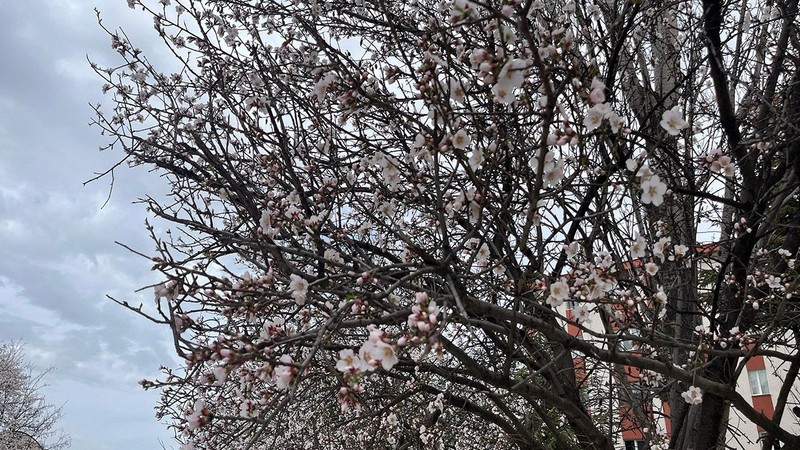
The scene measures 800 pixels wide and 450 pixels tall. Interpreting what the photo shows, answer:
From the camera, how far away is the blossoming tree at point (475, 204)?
2324 mm

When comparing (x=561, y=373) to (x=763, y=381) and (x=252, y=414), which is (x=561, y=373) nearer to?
(x=252, y=414)

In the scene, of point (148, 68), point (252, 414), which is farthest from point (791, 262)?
point (148, 68)

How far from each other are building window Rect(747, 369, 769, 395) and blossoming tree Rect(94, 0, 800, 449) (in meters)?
15.4

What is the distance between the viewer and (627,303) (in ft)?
9.83

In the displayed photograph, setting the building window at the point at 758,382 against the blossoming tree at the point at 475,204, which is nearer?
the blossoming tree at the point at 475,204

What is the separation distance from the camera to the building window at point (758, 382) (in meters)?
18.1

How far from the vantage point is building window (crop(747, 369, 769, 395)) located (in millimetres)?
18077

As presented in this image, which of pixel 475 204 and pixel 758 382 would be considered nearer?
pixel 475 204

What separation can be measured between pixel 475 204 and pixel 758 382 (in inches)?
793

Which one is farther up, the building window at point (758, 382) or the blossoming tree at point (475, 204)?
the building window at point (758, 382)

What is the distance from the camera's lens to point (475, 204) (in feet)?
8.50

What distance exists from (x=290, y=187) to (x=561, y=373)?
8.73 ft

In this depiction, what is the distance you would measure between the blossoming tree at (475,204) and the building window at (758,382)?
15.4 meters

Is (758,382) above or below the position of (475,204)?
above
